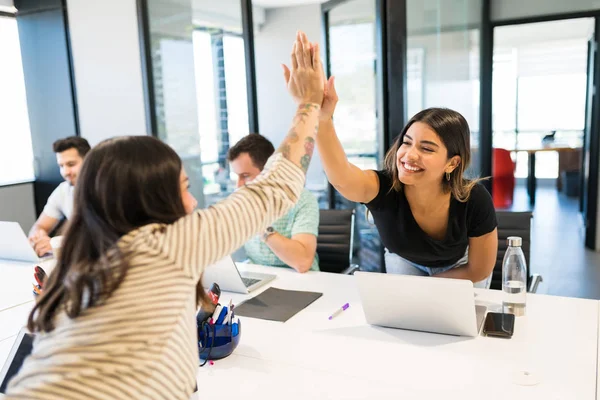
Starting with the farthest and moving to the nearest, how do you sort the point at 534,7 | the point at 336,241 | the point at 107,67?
the point at 534,7
the point at 107,67
the point at 336,241

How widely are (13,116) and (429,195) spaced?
3.84 metres

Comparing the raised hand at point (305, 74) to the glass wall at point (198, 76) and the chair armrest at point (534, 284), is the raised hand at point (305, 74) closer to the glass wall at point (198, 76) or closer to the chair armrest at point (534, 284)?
the chair armrest at point (534, 284)

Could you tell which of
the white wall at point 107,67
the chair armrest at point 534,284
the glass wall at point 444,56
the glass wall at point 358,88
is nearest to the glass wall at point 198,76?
the white wall at point 107,67

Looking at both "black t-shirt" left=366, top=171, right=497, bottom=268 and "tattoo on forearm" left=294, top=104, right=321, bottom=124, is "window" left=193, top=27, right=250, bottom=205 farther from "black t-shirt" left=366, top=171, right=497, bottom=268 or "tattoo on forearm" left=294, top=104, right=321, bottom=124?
"tattoo on forearm" left=294, top=104, right=321, bottom=124

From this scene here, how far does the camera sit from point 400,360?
139 centimetres

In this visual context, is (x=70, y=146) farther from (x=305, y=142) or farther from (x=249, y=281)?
(x=305, y=142)

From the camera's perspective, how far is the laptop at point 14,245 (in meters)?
2.49

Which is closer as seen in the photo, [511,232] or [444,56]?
[511,232]

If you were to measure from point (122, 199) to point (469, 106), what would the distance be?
154 inches

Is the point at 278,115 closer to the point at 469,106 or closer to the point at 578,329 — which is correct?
the point at 469,106

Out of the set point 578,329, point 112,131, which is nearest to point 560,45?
point 112,131


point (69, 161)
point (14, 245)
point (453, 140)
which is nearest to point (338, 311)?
point (453, 140)

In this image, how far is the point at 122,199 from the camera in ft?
2.80

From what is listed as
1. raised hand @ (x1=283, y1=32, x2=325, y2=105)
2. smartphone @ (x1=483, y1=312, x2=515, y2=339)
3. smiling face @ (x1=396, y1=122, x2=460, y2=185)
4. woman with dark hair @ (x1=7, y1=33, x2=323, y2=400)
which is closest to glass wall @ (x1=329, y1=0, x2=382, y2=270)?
smiling face @ (x1=396, y1=122, x2=460, y2=185)
